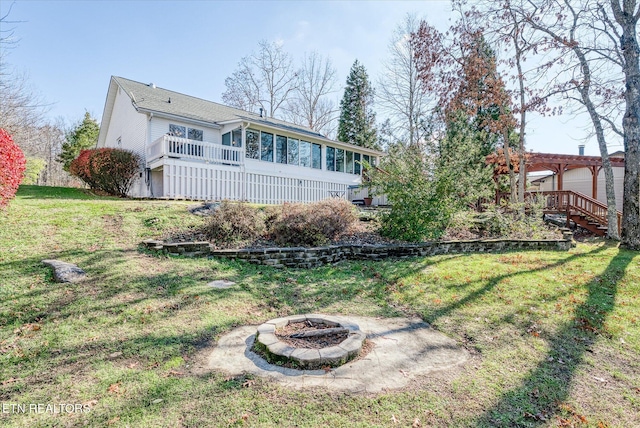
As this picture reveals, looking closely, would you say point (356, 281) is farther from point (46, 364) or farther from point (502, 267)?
point (46, 364)

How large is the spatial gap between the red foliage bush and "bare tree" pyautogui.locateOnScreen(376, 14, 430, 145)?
20.6 meters

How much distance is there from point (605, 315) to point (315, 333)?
13.0 ft

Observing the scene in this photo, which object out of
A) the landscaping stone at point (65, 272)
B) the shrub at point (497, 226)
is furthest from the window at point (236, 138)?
the landscaping stone at point (65, 272)

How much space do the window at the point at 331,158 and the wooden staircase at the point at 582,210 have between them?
10205 mm

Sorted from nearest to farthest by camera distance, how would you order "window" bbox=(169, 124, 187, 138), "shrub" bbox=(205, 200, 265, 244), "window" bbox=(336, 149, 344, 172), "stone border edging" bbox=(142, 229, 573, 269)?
"stone border edging" bbox=(142, 229, 573, 269) → "shrub" bbox=(205, 200, 265, 244) → "window" bbox=(169, 124, 187, 138) → "window" bbox=(336, 149, 344, 172)

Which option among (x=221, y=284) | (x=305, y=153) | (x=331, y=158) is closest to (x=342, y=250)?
(x=221, y=284)

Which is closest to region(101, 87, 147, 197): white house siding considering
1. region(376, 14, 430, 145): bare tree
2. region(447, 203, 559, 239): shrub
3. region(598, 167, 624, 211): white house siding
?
region(447, 203, 559, 239): shrub

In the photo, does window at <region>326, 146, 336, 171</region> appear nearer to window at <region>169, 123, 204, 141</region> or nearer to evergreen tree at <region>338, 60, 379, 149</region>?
window at <region>169, 123, 204, 141</region>

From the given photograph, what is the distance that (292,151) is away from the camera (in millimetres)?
16750

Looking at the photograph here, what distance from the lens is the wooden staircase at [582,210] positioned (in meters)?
12.4

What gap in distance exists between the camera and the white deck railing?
1151 cm

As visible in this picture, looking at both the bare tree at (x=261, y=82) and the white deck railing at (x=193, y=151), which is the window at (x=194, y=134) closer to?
the white deck railing at (x=193, y=151)

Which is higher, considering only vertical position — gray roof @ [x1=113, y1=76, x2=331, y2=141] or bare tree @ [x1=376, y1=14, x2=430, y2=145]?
bare tree @ [x1=376, y1=14, x2=430, y2=145]

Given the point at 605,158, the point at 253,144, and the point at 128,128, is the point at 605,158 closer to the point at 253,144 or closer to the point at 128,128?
the point at 253,144
